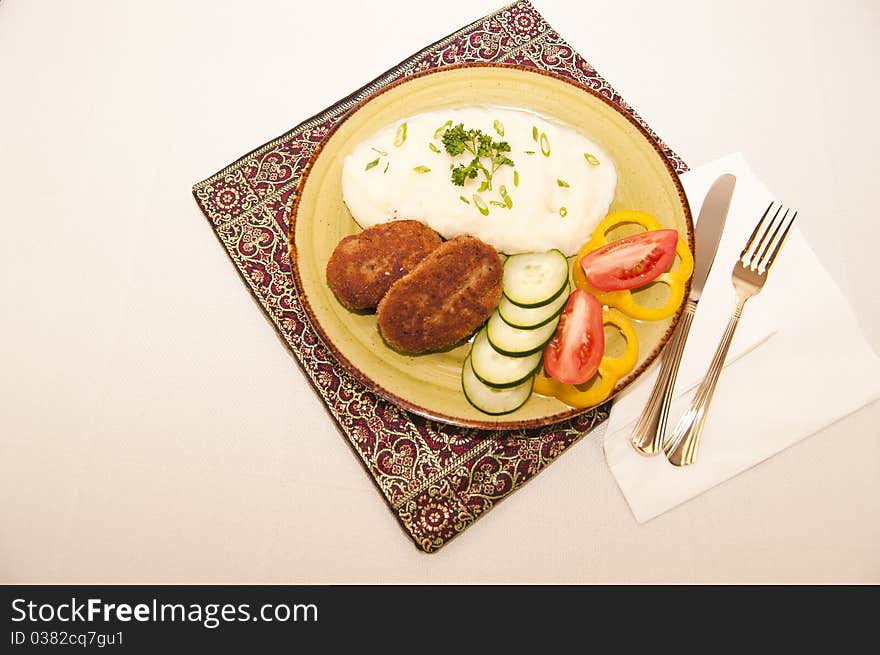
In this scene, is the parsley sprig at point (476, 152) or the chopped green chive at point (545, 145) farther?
the chopped green chive at point (545, 145)

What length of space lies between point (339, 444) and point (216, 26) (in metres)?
2.82

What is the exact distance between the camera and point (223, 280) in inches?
129

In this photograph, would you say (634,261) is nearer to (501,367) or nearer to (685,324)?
(685,324)

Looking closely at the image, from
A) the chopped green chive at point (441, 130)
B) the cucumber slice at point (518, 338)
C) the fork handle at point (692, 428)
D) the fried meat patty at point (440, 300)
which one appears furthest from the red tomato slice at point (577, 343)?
the chopped green chive at point (441, 130)

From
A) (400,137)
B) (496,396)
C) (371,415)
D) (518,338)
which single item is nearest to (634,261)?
(518,338)

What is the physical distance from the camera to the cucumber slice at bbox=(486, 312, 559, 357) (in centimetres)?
258

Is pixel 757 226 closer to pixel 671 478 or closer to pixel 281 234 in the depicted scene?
pixel 671 478

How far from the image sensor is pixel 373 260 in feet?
8.96

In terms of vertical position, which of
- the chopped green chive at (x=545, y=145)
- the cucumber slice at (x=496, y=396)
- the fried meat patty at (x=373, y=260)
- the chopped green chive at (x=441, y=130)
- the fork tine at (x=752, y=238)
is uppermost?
the chopped green chive at (x=441, y=130)

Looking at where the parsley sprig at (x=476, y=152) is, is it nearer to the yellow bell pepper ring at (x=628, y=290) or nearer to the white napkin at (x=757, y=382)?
the yellow bell pepper ring at (x=628, y=290)

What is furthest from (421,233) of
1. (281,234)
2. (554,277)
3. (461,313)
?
(281,234)

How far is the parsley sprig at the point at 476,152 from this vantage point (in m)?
2.79

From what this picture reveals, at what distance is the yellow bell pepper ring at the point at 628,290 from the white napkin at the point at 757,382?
8.7 inches

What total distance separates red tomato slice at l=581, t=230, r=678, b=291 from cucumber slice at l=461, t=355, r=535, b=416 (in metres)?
0.58
